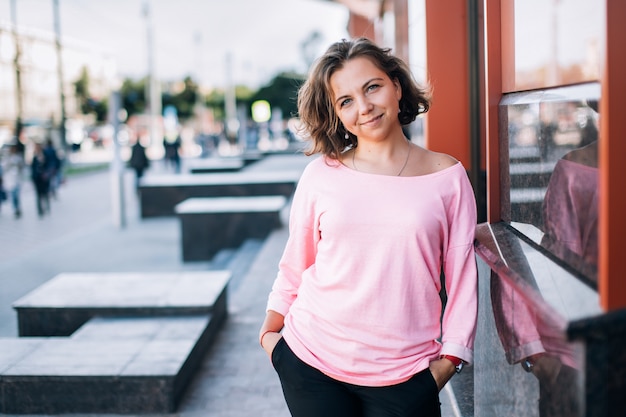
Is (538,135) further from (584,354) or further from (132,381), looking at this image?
(132,381)

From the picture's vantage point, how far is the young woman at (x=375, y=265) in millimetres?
2266

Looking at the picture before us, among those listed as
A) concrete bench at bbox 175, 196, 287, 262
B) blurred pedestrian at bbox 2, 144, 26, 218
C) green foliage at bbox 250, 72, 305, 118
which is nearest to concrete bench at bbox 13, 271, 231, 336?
concrete bench at bbox 175, 196, 287, 262

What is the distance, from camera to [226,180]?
54.2ft

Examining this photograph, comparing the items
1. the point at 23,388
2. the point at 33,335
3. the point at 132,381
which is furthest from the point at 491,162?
the point at 33,335

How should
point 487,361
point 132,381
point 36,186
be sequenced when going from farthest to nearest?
point 36,186
point 132,381
point 487,361

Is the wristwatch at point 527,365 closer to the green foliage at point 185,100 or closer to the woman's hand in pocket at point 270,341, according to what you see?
the woman's hand in pocket at point 270,341

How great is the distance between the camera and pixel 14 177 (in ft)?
64.6

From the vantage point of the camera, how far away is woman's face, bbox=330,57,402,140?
2418 millimetres

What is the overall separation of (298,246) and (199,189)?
1387cm

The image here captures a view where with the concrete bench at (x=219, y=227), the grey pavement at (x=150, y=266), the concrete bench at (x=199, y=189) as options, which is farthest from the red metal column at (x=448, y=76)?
the concrete bench at (x=199, y=189)

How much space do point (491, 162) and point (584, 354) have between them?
5.12ft

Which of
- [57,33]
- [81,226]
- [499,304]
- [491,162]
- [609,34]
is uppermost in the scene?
[57,33]

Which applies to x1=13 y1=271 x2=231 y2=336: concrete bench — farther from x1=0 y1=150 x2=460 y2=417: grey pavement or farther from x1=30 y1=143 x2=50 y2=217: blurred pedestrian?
x1=30 y1=143 x2=50 y2=217: blurred pedestrian

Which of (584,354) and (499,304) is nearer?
(584,354)
